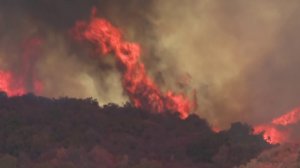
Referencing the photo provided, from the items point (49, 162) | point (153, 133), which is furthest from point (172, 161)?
point (49, 162)

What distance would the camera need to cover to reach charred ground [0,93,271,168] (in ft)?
134

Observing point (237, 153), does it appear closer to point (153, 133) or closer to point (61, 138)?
point (153, 133)

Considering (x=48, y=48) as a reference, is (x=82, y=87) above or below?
below

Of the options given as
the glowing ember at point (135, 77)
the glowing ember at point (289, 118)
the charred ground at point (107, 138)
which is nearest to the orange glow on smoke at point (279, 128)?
the glowing ember at point (289, 118)

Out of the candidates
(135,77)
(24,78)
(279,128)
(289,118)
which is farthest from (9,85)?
(289,118)

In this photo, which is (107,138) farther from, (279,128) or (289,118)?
(289,118)

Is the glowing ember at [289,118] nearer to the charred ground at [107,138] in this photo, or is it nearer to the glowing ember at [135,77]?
the charred ground at [107,138]

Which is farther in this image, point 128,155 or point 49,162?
point 128,155

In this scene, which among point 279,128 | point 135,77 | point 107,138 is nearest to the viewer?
point 107,138

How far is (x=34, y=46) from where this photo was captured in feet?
190

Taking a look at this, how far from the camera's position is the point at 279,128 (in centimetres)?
4959

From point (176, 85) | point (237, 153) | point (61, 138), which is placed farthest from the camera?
point (176, 85)

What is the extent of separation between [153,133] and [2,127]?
1308cm

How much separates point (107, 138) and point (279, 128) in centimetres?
1494
